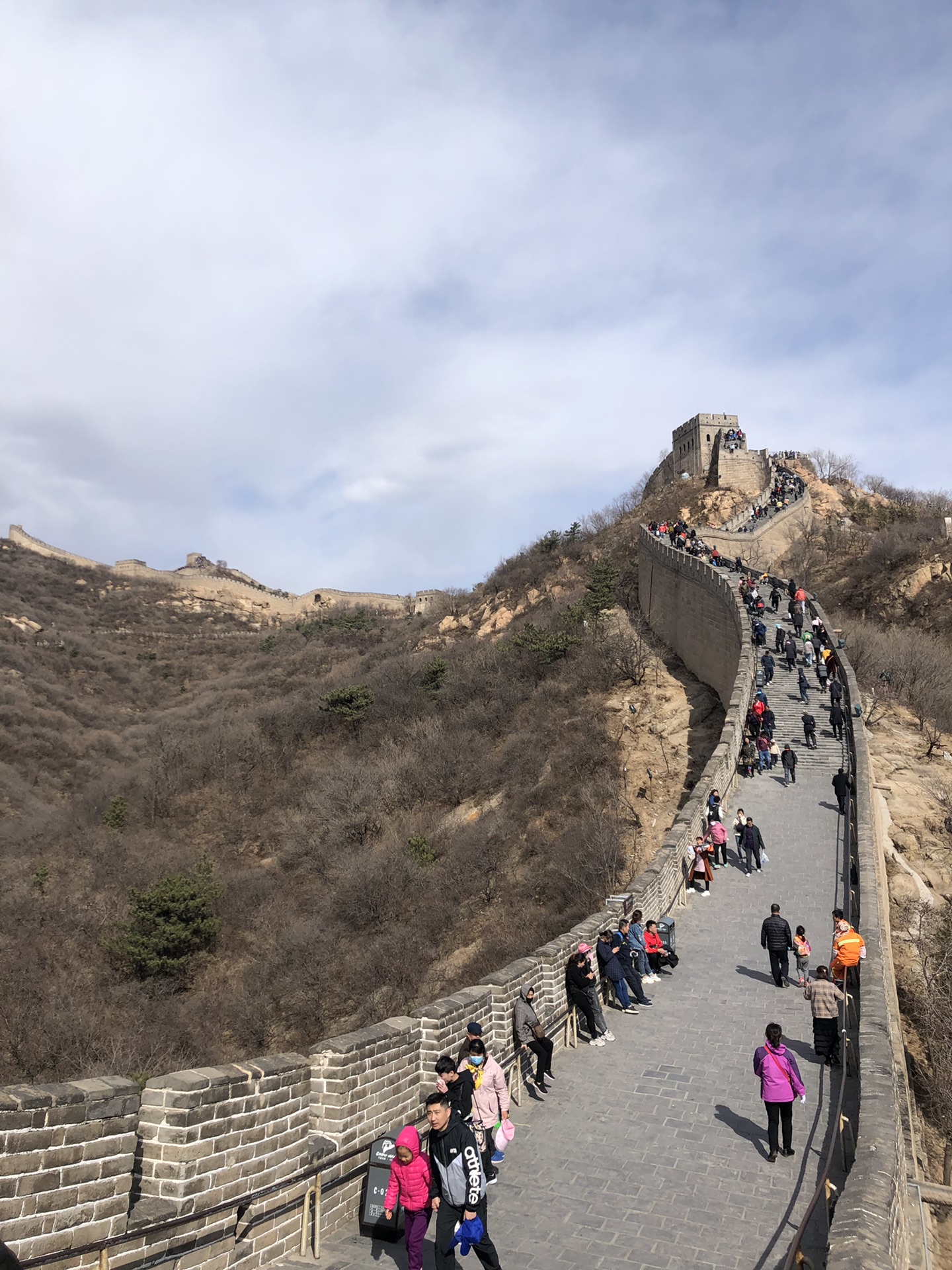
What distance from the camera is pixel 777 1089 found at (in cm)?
607

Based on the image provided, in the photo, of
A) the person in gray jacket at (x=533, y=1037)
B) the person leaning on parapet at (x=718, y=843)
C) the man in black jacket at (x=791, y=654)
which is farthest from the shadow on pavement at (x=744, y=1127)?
the man in black jacket at (x=791, y=654)

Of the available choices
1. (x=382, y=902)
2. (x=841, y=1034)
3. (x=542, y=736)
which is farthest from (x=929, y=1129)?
(x=542, y=736)

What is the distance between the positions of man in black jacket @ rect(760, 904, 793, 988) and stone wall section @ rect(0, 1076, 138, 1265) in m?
7.12

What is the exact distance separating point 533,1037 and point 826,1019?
2.63 meters

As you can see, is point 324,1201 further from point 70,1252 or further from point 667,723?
point 667,723

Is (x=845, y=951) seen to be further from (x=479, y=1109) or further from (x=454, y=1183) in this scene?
(x=454, y=1183)

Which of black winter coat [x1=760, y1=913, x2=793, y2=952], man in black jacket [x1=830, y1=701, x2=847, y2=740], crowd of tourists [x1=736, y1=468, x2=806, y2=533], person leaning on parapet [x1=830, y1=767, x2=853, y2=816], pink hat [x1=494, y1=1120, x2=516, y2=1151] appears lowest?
pink hat [x1=494, y1=1120, x2=516, y2=1151]

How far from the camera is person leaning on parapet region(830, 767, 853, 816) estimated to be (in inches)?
589

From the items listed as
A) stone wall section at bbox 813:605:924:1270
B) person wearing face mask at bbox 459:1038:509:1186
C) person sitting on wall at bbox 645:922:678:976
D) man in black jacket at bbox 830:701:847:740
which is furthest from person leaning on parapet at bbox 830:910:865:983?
man in black jacket at bbox 830:701:847:740

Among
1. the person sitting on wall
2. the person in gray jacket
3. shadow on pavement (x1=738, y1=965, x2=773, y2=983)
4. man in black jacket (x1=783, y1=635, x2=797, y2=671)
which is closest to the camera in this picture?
the person in gray jacket

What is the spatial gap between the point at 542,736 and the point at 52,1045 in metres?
→ 15.5

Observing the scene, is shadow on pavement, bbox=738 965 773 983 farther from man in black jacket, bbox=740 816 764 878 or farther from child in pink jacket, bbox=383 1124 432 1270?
child in pink jacket, bbox=383 1124 432 1270

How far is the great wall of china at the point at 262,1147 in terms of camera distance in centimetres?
383

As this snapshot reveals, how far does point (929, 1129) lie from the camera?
32.8 ft
